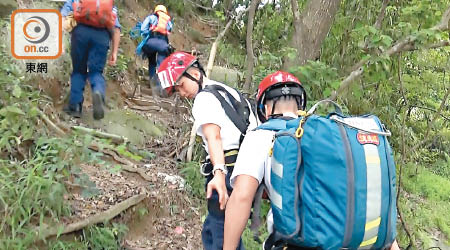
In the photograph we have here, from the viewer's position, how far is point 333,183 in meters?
1.83

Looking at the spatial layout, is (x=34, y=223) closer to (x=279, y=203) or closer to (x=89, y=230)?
(x=89, y=230)

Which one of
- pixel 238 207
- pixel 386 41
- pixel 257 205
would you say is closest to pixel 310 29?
pixel 386 41

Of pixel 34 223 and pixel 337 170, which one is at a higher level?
pixel 337 170

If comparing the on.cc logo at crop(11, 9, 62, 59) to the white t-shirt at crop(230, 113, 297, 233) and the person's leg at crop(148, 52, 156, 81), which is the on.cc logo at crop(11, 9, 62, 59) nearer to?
the person's leg at crop(148, 52, 156, 81)

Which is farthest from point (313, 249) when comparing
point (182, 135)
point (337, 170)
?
point (182, 135)

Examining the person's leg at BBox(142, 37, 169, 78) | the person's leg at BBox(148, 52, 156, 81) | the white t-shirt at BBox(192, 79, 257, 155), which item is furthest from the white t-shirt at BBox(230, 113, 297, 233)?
the person's leg at BBox(148, 52, 156, 81)

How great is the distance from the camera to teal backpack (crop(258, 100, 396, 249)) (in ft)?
6.03

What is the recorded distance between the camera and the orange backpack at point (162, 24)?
7.27 metres

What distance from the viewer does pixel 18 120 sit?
4.05 meters

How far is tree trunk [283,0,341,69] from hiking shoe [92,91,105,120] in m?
2.05

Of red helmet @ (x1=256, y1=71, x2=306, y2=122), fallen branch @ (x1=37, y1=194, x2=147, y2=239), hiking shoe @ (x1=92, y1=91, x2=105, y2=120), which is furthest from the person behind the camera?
hiking shoe @ (x1=92, y1=91, x2=105, y2=120)

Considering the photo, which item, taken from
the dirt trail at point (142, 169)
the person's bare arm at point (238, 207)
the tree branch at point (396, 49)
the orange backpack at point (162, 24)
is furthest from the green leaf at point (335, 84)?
the orange backpack at point (162, 24)

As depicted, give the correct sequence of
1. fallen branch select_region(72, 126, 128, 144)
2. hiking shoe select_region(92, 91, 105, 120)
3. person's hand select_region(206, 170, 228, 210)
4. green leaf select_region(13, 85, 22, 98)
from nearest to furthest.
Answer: person's hand select_region(206, 170, 228, 210)
green leaf select_region(13, 85, 22, 98)
fallen branch select_region(72, 126, 128, 144)
hiking shoe select_region(92, 91, 105, 120)

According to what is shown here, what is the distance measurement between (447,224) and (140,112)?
22.4 feet
